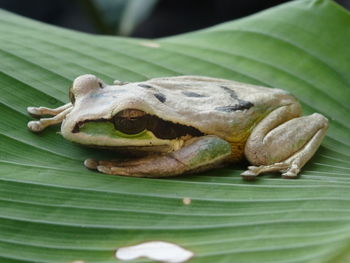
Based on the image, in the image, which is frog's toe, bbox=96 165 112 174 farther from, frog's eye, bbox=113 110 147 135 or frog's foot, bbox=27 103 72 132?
frog's foot, bbox=27 103 72 132

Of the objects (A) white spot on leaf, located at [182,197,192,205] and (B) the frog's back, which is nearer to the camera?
(A) white spot on leaf, located at [182,197,192,205]

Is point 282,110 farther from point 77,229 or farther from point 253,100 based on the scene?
point 77,229

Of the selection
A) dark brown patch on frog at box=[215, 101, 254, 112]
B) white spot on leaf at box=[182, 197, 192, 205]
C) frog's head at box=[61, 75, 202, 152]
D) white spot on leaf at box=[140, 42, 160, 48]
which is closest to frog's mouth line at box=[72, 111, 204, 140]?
frog's head at box=[61, 75, 202, 152]

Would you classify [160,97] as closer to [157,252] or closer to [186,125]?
[186,125]

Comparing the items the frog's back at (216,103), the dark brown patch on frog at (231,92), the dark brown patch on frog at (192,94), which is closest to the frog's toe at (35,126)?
the frog's back at (216,103)

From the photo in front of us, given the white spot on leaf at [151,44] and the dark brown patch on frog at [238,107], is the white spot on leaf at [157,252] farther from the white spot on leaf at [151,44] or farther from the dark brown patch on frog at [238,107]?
the white spot on leaf at [151,44]

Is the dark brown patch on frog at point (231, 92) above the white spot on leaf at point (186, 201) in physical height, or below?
above
